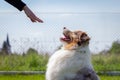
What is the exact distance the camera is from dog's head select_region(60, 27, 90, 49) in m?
8.90

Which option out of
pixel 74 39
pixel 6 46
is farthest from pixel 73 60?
pixel 6 46

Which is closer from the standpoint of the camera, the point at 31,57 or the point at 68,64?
the point at 68,64

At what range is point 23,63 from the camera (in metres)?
17.2

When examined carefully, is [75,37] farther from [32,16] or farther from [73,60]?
[32,16]

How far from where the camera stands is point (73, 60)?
28.9 feet

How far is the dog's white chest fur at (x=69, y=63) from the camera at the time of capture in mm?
8758

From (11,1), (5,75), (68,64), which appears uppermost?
(11,1)

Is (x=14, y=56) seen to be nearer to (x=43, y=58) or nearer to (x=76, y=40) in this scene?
(x=43, y=58)

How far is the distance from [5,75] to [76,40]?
7.03 metres

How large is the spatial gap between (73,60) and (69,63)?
0.09 m

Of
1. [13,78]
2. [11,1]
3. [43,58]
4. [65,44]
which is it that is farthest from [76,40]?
[43,58]

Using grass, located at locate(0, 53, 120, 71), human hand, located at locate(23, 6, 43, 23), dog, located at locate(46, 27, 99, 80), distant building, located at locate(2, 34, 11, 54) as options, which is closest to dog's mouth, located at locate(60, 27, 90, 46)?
dog, located at locate(46, 27, 99, 80)

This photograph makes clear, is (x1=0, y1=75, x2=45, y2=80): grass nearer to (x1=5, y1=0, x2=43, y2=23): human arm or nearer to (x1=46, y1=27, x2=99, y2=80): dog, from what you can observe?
(x1=46, y1=27, x2=99, y2=80): dog

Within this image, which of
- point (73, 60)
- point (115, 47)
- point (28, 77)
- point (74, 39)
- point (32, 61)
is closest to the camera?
point (73, 60)
